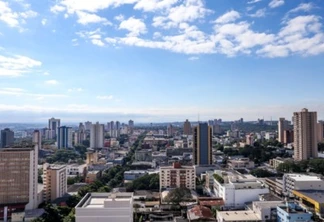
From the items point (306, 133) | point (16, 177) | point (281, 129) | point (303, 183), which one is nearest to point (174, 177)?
point (303, 183)

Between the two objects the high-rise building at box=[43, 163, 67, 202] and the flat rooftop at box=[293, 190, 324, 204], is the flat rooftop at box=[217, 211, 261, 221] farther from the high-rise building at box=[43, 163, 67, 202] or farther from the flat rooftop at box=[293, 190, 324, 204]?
the high-rise building at box=[43, 163, 67, 202]

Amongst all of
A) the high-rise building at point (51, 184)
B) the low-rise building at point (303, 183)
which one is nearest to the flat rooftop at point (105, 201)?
the high-rise building at point (51, 184)

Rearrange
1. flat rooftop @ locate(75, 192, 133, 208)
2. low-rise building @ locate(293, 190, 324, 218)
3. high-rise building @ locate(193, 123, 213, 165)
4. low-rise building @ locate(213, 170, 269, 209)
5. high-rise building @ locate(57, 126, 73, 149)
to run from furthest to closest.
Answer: high-rise building @ locate(57, 126, 73, 149) < high-rise building @ locate(193, 123, 213, 165) < low-rise building @ locate(213, 170, 269, 209) < low-rise building @ locate(293, 190, 324, 218) < flat rooftop @ locate(75, 192, 133, 208)

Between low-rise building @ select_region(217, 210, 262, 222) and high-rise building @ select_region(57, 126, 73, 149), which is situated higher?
high-rise building @ select_region(57, 126, 73, 149)

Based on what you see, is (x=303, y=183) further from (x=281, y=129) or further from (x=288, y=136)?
(x=281, y=129)

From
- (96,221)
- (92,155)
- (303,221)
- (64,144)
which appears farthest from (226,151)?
(96,221)

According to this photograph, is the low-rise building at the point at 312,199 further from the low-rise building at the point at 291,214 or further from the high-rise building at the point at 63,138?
the high-rise building at the point at 63,138

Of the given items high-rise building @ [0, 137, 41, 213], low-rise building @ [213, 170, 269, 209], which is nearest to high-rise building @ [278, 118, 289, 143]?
low-rise building @ [213, 170, 269, 209]
